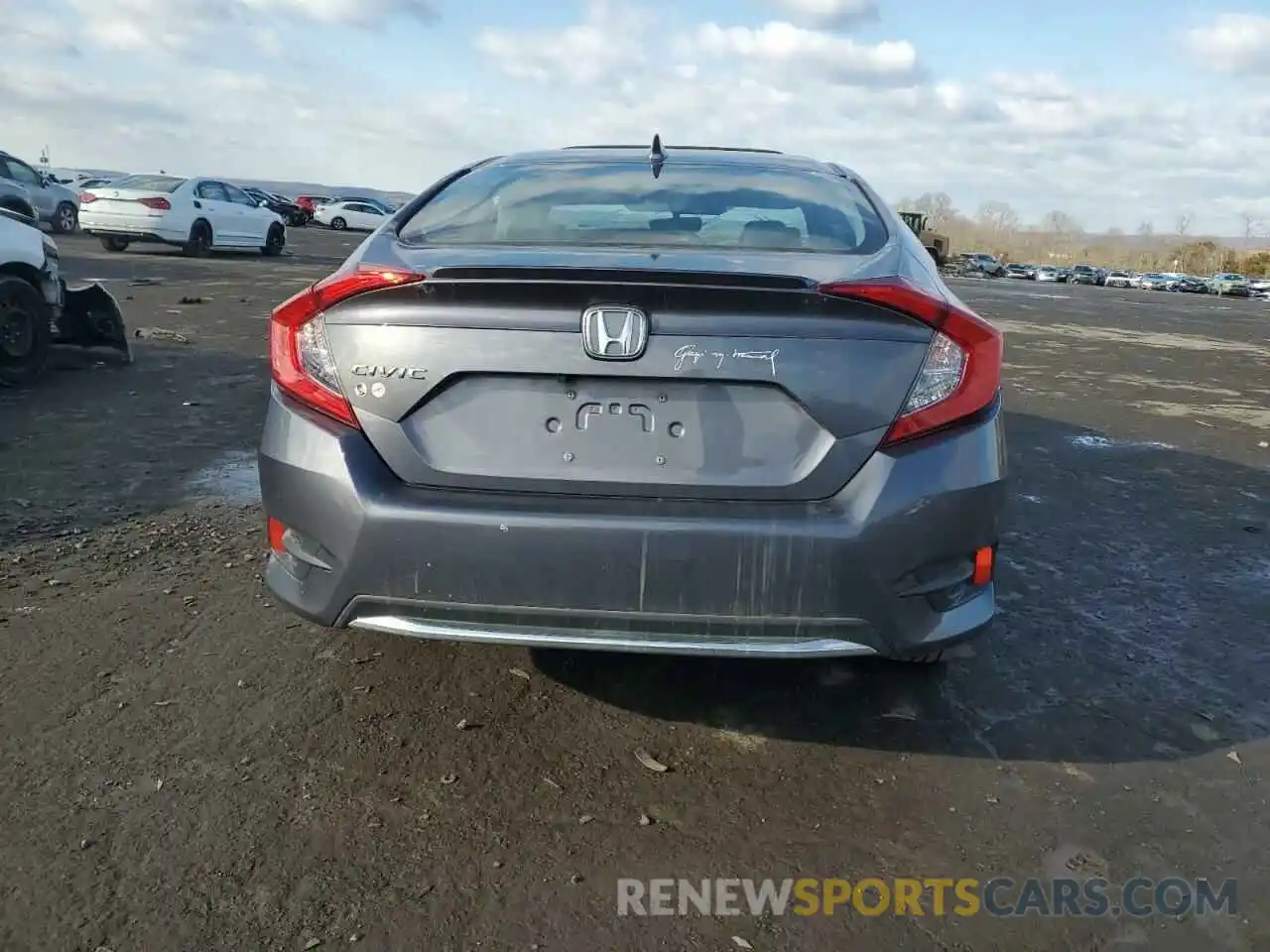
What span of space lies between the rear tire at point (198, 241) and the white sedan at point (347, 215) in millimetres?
24577

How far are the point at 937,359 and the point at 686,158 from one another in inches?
70.5

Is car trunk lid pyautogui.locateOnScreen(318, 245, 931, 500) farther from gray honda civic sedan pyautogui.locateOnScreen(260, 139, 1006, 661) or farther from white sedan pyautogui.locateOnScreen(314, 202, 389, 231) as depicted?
white sedan pyautogui.locateOnScreen(314, 202, 389, 231)

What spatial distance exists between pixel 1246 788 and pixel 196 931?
266 centimetres

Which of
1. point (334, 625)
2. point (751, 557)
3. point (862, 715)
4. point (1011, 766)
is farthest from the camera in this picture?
point (862, 715)

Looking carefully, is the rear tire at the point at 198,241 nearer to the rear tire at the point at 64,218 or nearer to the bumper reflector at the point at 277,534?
the rear tire at the point at 64,218

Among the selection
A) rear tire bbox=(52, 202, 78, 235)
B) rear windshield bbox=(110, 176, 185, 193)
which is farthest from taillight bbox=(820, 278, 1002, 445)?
rear tire bbox=(52, 202, 78, 235)

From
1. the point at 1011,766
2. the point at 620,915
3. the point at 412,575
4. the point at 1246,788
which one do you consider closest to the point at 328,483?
the point at 412,575

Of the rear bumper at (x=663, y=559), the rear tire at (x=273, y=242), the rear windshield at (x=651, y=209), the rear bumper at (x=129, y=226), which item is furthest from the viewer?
the rear tire at (x=273, y=242)

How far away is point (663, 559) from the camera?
96.7 inches

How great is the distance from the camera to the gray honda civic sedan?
247 cm

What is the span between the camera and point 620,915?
2223 mm

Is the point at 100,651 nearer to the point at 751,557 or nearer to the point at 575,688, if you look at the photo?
the point at 575,688

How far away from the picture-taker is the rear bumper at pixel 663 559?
97.0 inches

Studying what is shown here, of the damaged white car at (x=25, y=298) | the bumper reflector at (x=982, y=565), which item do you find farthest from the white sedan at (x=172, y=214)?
the bumper reflector at (x=982, y=565)
